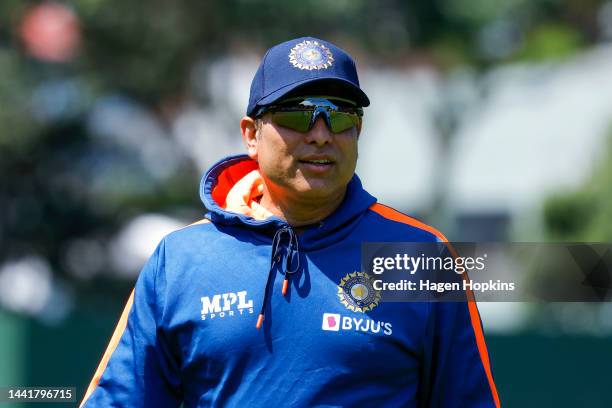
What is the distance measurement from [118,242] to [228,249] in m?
15.5

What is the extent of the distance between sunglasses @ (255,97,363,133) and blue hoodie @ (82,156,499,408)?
0.21m

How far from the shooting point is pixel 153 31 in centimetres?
2000

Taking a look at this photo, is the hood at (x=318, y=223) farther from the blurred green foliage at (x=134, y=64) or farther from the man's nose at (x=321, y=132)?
the blurred green foliage at (x=134, y=64)

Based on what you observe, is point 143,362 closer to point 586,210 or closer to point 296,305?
point 296,305

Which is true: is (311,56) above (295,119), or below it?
above

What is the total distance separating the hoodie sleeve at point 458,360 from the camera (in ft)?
10.9

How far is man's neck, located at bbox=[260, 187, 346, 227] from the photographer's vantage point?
11.4 feet

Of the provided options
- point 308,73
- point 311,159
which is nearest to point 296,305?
point 311,159

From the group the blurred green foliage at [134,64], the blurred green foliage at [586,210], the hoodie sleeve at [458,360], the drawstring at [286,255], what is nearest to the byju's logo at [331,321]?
the drawstring at [286,255]

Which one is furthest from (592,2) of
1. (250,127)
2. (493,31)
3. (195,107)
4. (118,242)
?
(250,127)

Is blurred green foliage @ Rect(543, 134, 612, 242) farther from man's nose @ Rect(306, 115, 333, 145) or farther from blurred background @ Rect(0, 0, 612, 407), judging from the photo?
man's nose @ Rect(306, 115, 333, 145)

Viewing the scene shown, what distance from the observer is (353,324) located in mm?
3277

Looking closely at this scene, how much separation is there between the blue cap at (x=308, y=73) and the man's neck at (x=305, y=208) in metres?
0.29

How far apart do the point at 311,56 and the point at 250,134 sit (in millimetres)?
352
